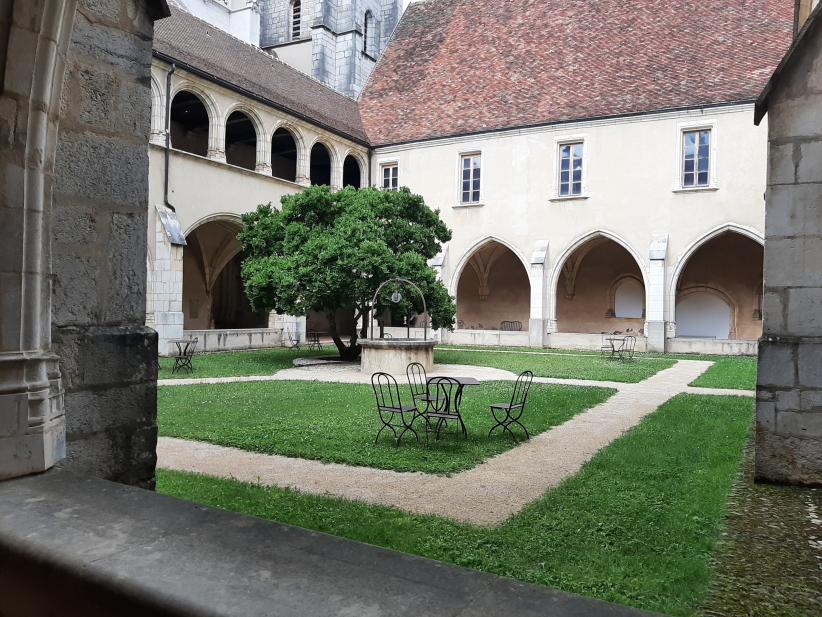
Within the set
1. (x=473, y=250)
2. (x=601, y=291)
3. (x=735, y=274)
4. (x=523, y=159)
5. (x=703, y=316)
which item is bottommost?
(x=703, y=316)

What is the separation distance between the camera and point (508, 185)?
2156 centimetres

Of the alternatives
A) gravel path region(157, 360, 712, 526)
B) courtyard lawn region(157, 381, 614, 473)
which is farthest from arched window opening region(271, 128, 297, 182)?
gravel path region(157, 360, 712, 526)

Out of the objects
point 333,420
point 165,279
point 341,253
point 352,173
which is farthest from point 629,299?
point 333,420

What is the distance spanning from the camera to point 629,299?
23.4m

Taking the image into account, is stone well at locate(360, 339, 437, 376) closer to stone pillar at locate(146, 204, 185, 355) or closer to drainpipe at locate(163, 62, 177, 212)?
stone pillar at locate(146, 204, 185, 355)

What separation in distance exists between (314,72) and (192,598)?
2697 cm

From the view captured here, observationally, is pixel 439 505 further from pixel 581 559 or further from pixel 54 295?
pixel 54 295

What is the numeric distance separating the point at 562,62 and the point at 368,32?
9.46 metres

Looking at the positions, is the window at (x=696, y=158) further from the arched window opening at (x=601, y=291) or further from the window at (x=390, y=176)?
the window at (x=390, y=176)

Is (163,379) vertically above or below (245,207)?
below

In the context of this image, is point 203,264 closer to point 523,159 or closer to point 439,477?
point 523,159

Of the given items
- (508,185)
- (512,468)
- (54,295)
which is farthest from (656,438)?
(508,185)

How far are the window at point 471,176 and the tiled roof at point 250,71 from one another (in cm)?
373

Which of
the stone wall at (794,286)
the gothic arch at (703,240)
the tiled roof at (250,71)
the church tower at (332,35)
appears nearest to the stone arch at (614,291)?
the gothic arch at (703,240)
